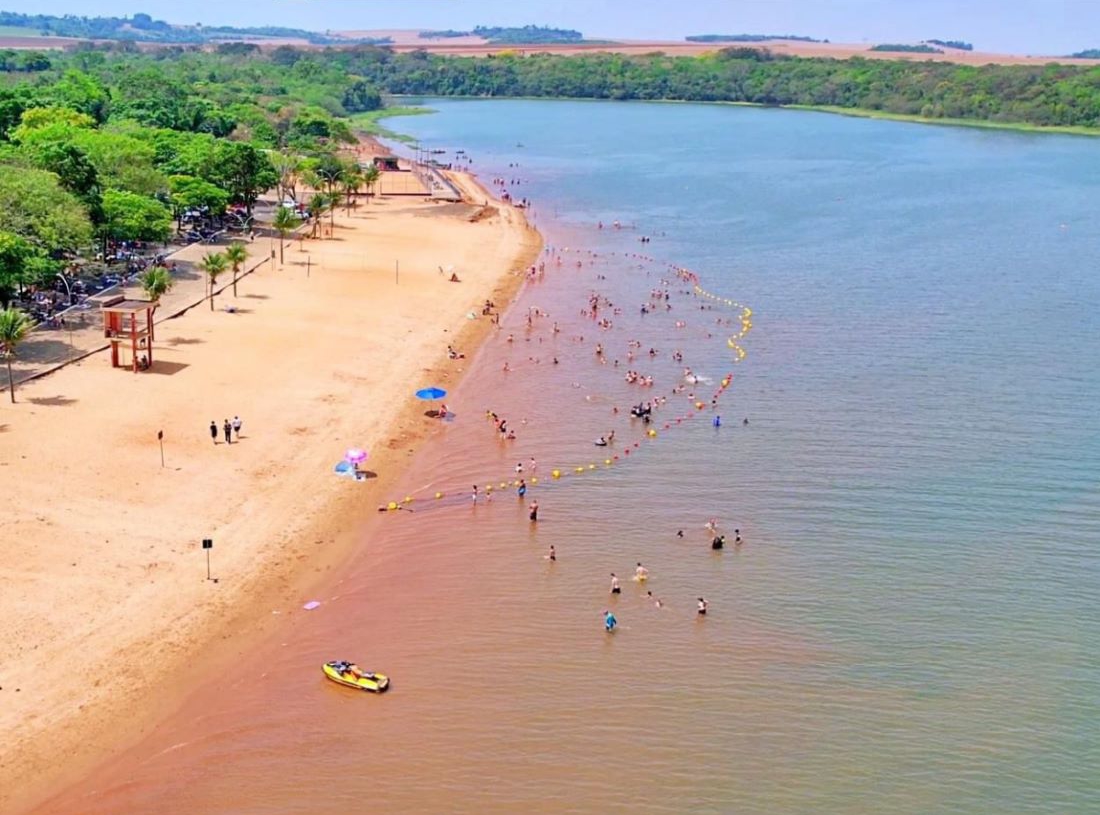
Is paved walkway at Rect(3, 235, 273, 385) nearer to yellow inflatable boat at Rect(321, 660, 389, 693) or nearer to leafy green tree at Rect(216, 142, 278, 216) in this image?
leafy green tree at Rect(216, 142, 278, 216)

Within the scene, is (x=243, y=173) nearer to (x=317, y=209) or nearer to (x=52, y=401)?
(x=317, y=209)

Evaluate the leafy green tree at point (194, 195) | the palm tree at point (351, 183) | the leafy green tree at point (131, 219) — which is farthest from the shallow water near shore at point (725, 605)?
the palm tree at point (351, 183)

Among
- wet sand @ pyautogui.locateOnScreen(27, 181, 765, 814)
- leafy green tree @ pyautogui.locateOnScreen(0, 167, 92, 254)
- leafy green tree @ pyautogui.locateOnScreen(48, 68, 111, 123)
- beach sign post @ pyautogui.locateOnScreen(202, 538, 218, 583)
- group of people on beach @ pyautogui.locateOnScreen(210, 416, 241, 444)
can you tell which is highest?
leafy green tree @ pyautogui.locateOnScreen(48, 68, 111, 123)

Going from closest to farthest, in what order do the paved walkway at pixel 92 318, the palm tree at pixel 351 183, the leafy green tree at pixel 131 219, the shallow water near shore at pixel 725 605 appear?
the shallow water near shore at pixel 725 605 < the paved walkway at pixel 92 318 < the leafy green tree at pixel 131 219 < the palm tree at pixel 351 183

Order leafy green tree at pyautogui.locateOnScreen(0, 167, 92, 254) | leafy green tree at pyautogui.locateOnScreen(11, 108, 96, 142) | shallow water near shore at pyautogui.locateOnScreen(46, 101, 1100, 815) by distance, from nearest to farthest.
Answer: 1. shallow water near shore at pyautogui.locateOnScreen(46, 101, 1100, 815)
2. leafy green tree at pyautogui.locateOnScreen(0, 167, 92, 254)
3. leafy green tree at pyautogui.locateOnScreen(11, 108, 96, 142)

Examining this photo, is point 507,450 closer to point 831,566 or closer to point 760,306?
point 831,566

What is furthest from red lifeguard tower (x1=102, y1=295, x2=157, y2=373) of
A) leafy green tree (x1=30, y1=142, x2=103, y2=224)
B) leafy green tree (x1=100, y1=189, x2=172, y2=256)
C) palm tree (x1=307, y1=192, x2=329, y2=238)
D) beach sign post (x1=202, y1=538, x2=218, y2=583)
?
palm tree (x1=307, y1=192, x2=329, y2=238)

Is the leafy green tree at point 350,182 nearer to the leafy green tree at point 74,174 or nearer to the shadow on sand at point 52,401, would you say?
the leafy green tree at point 74,174
